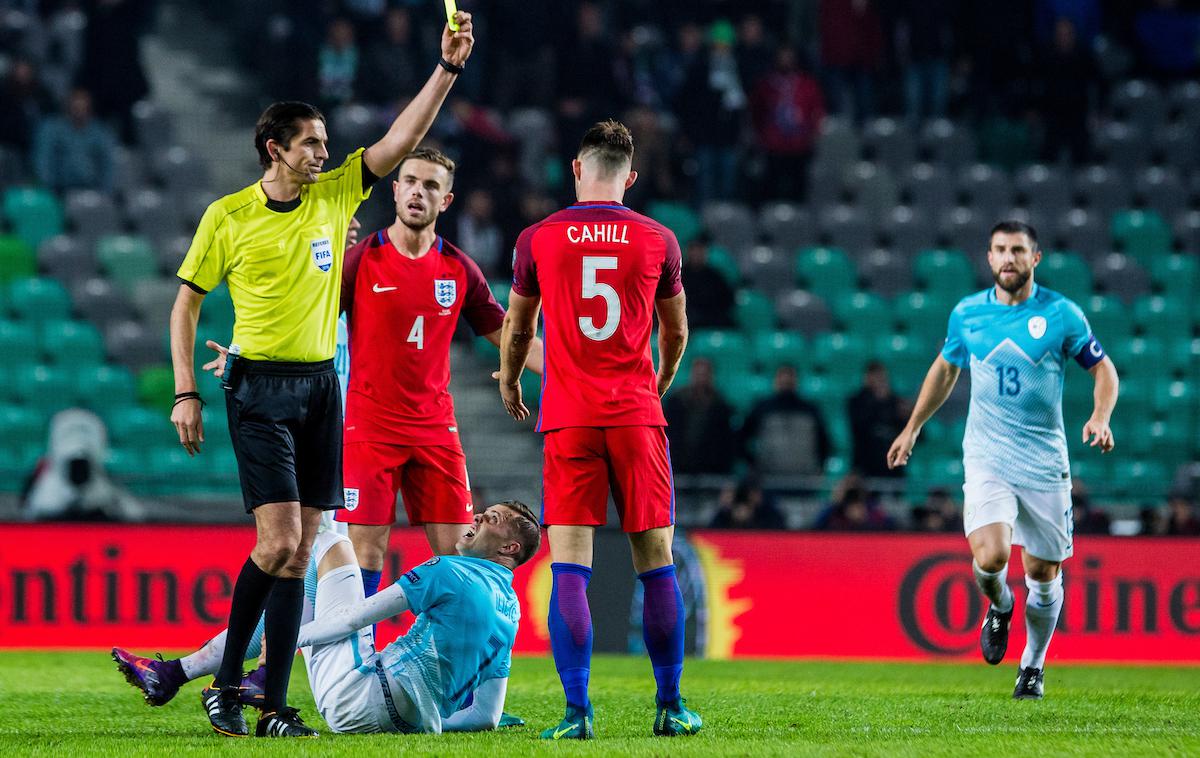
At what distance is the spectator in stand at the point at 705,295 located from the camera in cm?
1377

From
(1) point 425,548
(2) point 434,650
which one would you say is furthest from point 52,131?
(2) point 434,650

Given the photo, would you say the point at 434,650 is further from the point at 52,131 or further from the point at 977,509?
the point at 52,131

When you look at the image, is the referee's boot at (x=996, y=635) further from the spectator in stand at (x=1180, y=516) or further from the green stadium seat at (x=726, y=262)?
the green stadium seat at (x=726, y=262)

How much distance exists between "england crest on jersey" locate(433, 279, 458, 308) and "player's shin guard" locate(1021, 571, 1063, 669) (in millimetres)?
3151

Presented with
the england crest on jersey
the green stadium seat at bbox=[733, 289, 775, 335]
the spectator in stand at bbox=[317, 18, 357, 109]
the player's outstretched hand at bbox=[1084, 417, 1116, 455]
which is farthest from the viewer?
the spectator in stand at bbox=[317, 18, 357, 109]

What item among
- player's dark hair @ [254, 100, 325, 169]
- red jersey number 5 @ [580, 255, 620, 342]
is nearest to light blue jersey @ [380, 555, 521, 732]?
red jersey number 5 @ [580, 255, 620, 342]

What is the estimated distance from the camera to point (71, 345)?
13.6 meters

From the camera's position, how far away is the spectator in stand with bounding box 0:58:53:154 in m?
14.8

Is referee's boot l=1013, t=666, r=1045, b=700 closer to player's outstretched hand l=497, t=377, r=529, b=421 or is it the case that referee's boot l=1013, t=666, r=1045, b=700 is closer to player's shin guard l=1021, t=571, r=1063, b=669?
player's shin guard l=1021, t=571, r=1063, b=669

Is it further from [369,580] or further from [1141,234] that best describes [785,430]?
[369,580]

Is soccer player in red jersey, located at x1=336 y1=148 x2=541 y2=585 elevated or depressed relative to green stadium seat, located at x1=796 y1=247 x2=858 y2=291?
depressed

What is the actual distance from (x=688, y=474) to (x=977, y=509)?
4.77 m

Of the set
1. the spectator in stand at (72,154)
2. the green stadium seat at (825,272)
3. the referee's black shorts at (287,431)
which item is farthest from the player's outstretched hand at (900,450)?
the spectator in stand at (72,154)

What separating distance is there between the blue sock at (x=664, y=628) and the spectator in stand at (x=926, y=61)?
11460mm
